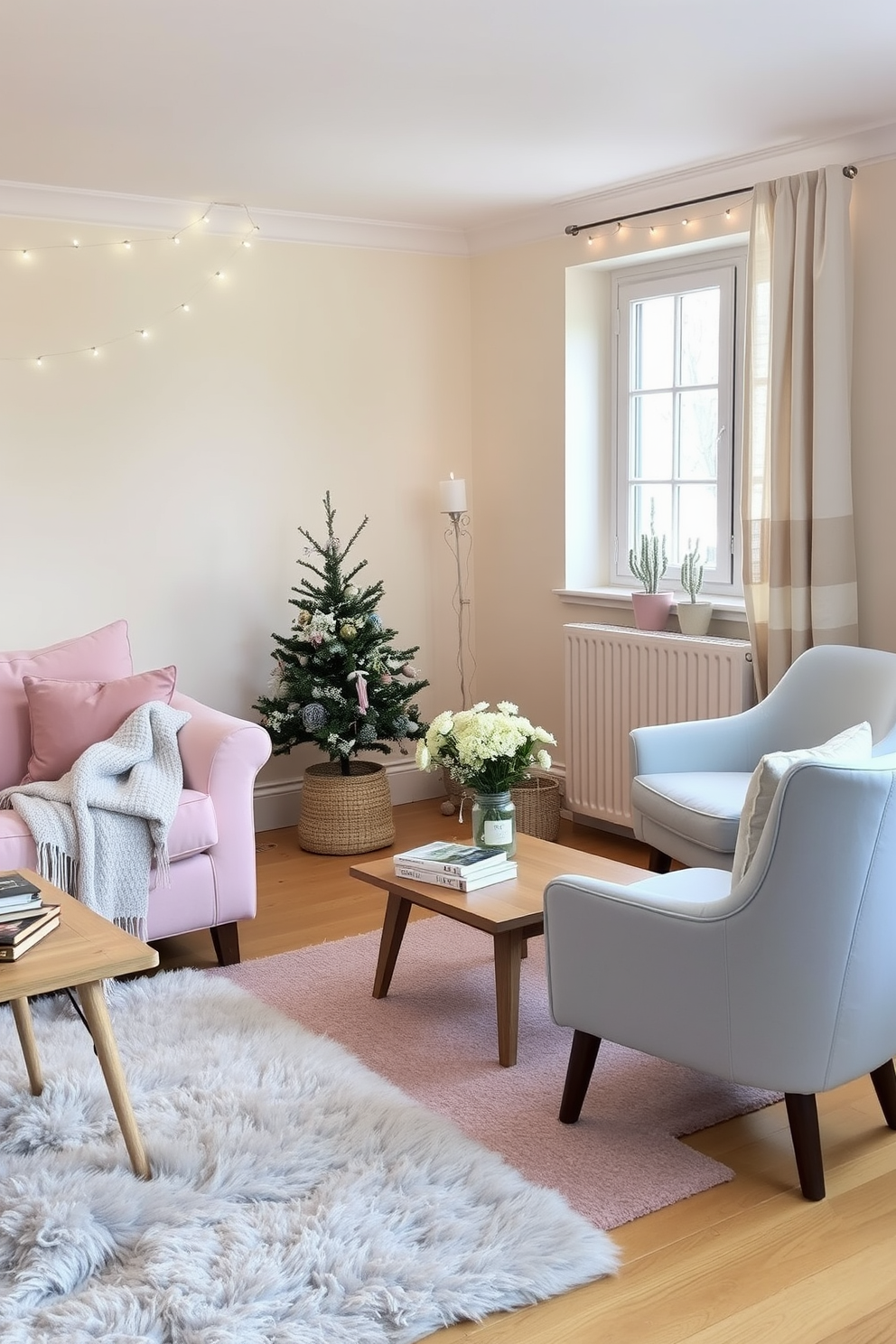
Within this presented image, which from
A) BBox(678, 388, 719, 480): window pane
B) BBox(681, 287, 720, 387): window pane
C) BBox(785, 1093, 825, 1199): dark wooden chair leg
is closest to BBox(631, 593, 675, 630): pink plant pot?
BBox(678, 388, 719, 480): window pane

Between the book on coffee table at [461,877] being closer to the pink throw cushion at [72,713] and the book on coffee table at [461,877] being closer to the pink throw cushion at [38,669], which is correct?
the pink throw cushion at [72,713]

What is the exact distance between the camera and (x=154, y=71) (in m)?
3.23

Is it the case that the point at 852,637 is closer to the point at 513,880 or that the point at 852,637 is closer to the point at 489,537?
the point at 513,880

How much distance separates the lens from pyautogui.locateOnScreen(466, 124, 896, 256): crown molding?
3936 mm

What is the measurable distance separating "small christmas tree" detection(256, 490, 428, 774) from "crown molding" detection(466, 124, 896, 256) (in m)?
1.45

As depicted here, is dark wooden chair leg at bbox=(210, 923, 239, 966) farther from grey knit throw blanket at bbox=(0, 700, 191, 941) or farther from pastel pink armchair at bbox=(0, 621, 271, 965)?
grey knit throw blanket at bbox=(0, 700, 191, 941)

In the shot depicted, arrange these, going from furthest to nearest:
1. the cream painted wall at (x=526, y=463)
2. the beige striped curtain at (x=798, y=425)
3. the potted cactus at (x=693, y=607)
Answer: the cream painted wall at (x=526, y=463)
the potted cactus at (x=693, y=607)
the beige striped curtain at (x=798, y=425)


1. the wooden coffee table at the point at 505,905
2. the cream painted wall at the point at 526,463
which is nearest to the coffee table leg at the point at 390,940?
A: the wooden coffee table at the point at 505,905

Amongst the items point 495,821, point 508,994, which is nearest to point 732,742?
point 495,821

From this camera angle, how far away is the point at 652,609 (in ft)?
15.6

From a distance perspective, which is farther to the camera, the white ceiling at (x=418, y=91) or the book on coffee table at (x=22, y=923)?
the white ceiling at (x=418, y=91)

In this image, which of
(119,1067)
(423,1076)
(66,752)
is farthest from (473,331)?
(119,1067)

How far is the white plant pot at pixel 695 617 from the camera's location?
462 cm

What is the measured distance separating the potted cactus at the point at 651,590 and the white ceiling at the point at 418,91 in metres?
1.33
